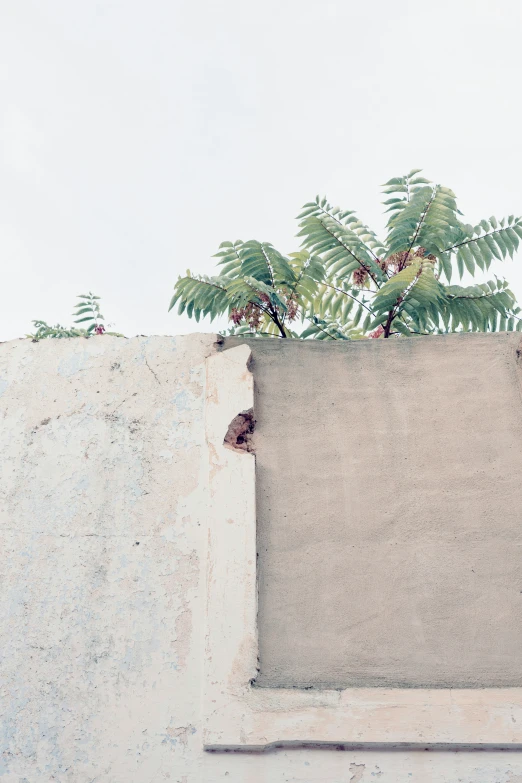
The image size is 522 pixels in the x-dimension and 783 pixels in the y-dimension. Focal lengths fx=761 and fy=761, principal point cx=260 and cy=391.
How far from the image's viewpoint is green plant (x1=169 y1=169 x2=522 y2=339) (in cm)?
418

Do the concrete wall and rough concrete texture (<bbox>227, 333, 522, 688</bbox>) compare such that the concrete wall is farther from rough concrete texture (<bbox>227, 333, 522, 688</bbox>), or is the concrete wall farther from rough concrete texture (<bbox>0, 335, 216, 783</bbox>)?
rough concrete texture (<bbox>227, 333, 522, 688</bbox>)

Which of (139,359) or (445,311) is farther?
(445,311)

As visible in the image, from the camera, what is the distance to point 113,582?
9.98 feet

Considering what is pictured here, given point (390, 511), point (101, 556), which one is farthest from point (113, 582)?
point (390, 511)

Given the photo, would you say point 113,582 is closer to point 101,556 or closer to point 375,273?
point 101,556

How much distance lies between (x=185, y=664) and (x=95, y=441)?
1.07 metres

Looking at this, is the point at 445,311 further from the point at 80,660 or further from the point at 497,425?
the point at 80,660

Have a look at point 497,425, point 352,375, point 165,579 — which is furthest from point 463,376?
point 165,579

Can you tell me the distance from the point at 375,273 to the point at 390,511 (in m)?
1.73

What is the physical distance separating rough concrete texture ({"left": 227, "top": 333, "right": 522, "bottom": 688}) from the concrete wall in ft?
0.93

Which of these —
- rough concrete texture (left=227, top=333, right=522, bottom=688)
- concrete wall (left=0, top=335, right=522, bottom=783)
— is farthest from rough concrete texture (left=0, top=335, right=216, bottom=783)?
rough concrete texture (left=227, top=333, right=522, bottom=688)

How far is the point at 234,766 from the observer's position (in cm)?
266

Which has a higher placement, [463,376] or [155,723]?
[463,376]

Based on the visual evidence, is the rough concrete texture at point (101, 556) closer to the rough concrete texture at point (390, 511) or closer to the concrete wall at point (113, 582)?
the concrete wall at point (113, 582)
